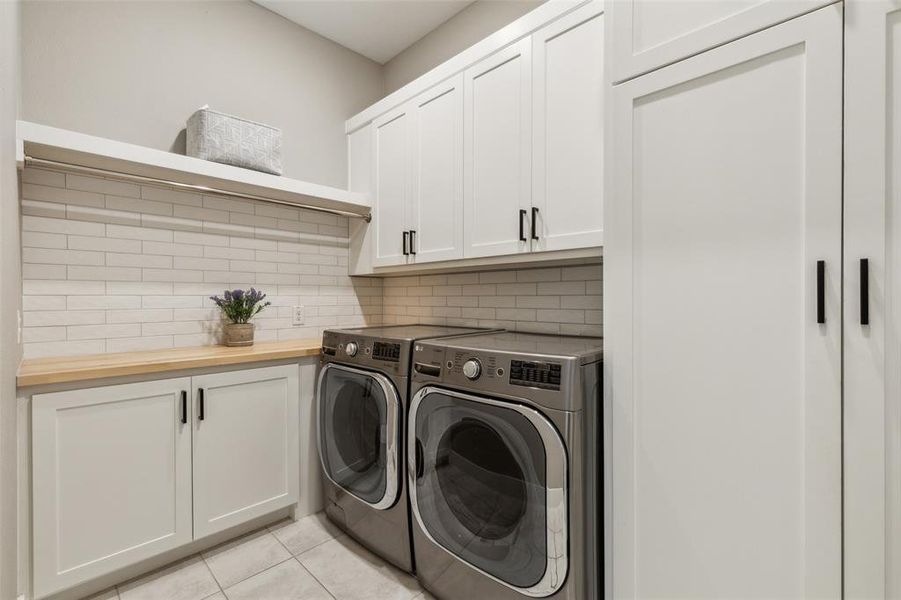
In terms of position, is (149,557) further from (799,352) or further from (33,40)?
(799,352)

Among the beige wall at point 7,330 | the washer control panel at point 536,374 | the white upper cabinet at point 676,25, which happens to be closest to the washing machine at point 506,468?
the washer control panel at point 536,374

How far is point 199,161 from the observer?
199cm

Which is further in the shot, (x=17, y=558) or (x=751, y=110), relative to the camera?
(x=17, y=558)

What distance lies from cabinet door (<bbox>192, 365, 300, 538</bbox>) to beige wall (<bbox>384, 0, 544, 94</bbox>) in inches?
84.7

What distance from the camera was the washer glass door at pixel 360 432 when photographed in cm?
181

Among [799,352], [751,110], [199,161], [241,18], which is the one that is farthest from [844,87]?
[241,18]

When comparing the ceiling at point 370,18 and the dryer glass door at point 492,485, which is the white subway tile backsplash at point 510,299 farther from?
the ceiling at point 370,18

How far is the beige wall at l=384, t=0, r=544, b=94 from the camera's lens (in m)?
2.31

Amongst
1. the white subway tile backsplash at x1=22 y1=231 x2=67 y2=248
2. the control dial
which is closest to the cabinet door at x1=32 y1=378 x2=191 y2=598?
the white subway tile backsplash at x1=22 y1=231 x2=67 y2=248

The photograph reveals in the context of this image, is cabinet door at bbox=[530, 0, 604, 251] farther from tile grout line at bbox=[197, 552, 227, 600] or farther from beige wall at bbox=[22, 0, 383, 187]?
tile grout line at bbox=[197, 552, 227, 600]

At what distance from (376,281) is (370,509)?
164 cm

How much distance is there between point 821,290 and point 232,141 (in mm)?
2406

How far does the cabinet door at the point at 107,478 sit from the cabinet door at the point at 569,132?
1.77m

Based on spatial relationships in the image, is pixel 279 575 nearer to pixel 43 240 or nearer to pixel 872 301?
pixel 43 240
